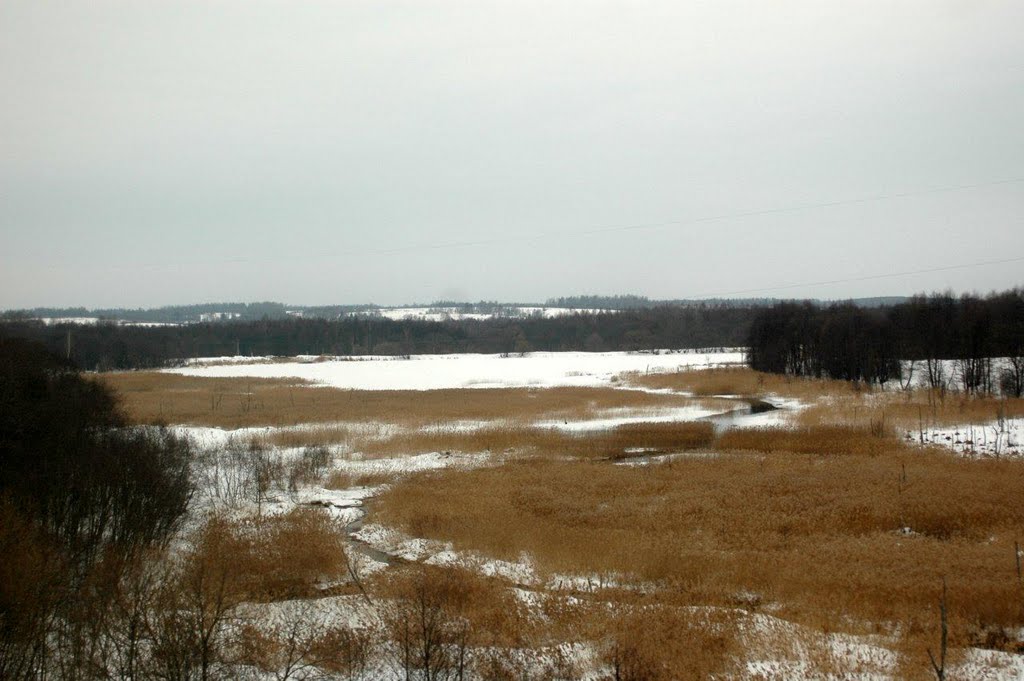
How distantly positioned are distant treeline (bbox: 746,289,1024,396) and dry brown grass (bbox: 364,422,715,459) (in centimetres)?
2336

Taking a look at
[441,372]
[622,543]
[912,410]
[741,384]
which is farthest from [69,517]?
[441,372]

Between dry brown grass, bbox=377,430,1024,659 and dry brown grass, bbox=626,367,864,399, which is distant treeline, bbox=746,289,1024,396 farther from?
dry brown grass, bbox=377,430,1024,659

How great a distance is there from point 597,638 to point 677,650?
114 centimetres

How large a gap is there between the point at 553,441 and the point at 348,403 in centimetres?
1689

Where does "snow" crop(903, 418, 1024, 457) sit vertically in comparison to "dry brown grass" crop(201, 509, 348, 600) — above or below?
above

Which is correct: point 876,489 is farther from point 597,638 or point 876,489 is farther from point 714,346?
point 714,346

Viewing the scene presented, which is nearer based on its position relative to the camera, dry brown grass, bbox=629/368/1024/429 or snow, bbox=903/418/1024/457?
snow, bbox=903/418/1024/457

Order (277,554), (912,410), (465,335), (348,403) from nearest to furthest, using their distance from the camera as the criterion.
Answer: (277,554) → (912,410) → (348,403) → (465,335)

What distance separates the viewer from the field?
9.83m

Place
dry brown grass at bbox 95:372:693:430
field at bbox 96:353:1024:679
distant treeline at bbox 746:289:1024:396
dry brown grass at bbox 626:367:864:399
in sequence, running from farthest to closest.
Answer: dry brown grass at bbox 626:367:864:399 < distant treeline at bbox 746:289:1024:396 < dry brown grass at bbox 95:372:693:430 < field at bbox 96:353:1024:679

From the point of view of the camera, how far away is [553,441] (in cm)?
2956

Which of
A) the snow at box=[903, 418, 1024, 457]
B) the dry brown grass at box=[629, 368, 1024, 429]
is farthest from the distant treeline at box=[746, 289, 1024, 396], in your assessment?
the snow at box=[903, 418, 1024, 457]

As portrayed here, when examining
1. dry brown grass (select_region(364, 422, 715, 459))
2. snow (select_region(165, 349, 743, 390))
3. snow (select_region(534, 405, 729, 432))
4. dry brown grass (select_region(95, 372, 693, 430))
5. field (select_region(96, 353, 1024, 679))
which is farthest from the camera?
snow (select_region(165, 349, 743, 390))

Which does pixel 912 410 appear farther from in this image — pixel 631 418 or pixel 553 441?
pixel 553 441
